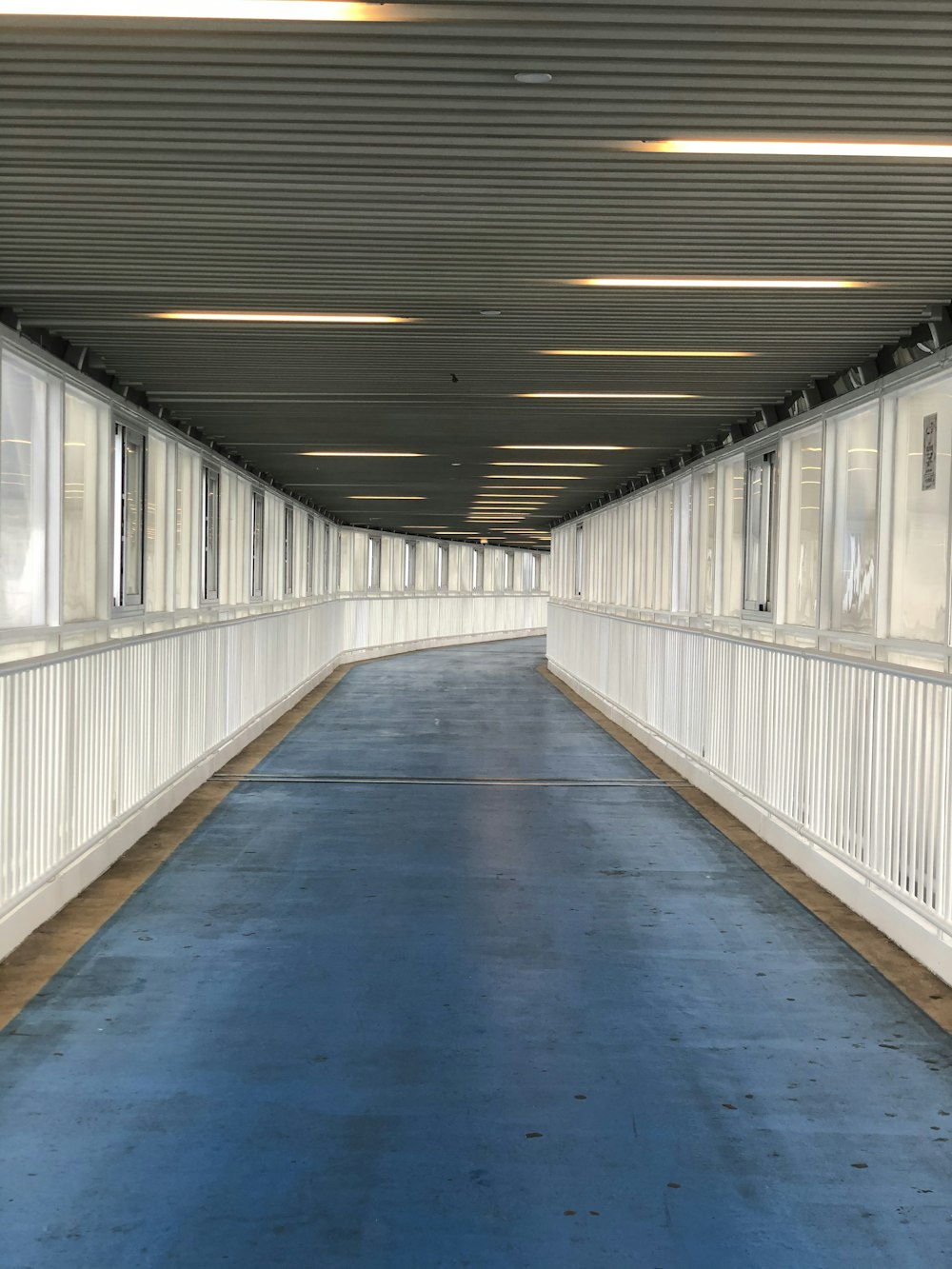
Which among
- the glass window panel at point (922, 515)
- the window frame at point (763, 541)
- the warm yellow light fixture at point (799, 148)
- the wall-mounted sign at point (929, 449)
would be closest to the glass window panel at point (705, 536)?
the window frame at point (763, 541)

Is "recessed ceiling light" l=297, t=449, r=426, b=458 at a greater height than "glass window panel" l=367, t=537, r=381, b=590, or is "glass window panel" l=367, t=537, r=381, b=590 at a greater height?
"recessed ceiling light" l=297, t=449, r=426, b=458

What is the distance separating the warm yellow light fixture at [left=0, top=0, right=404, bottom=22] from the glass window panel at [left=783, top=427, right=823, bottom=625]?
5.92 m

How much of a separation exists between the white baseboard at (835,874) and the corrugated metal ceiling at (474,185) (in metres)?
2.62

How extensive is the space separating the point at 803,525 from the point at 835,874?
322 centimetres

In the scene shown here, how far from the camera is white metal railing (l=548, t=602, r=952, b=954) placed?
17.8 ft

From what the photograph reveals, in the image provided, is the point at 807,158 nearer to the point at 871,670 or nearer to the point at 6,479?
the point at 871,670

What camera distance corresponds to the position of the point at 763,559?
1022 centimetres

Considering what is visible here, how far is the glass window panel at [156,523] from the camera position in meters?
10.3

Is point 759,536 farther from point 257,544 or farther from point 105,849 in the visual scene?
point 257,544

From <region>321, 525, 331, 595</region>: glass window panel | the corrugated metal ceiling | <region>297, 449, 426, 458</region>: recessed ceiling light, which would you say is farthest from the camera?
<region>321, 525, 331, 595</region>: glass window panel

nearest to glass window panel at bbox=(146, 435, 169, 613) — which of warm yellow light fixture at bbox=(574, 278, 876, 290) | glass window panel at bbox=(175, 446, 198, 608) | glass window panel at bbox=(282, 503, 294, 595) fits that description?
glass window panel at bbox=(175, 446, 198, 608)

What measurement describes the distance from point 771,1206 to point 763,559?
24.0 feet

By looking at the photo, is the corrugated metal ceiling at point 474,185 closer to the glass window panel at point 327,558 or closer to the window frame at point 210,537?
the window frame at point 210,537

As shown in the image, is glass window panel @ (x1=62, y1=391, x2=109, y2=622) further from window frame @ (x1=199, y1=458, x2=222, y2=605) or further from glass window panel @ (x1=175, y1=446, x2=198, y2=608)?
window frame @ (x1=199, y1=458, x2=222, y2=605)
